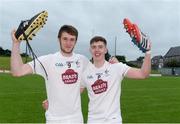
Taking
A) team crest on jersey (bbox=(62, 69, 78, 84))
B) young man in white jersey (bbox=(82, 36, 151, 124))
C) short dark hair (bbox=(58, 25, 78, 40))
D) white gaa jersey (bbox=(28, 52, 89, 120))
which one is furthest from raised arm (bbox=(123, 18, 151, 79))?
team crest on jersey (bbox=(62, 69, 78, 84))

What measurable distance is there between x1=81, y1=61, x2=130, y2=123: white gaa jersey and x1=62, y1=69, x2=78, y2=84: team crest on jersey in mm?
267

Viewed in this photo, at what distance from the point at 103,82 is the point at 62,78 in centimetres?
59

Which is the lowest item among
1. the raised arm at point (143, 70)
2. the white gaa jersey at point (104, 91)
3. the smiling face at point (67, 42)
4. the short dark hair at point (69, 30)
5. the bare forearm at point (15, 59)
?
the white gaa jersey at point (104, 91)

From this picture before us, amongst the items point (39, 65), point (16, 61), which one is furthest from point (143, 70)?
point (16, 61)

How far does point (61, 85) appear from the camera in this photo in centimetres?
604

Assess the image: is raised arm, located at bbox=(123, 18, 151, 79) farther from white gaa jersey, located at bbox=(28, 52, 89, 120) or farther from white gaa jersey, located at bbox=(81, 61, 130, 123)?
white gaa jersey, located at bbox=(28, 52, 89, 120)

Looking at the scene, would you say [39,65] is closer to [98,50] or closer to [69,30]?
[69,30]

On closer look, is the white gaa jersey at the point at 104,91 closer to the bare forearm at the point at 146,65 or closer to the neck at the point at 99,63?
the neck at the point at 99,63

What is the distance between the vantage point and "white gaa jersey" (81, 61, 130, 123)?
614 cm

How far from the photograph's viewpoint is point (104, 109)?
6.14 meters

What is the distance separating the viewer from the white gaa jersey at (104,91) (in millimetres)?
6137

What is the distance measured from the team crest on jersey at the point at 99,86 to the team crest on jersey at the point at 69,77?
308 mm

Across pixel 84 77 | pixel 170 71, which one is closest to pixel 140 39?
pixel 84 77

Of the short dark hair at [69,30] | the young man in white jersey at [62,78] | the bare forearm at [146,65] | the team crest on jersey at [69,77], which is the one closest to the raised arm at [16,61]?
the young man in white jersey at [62,78]
